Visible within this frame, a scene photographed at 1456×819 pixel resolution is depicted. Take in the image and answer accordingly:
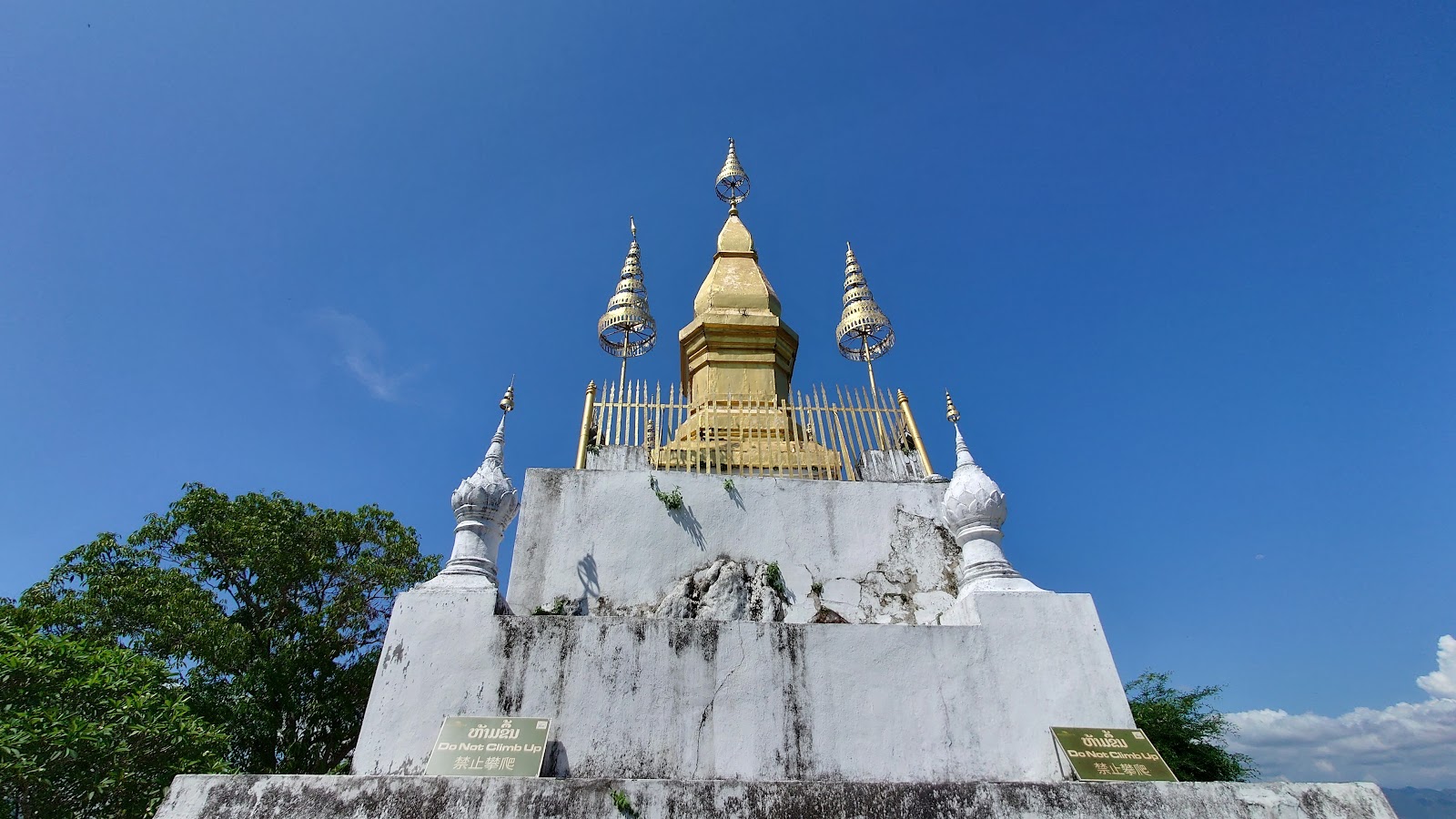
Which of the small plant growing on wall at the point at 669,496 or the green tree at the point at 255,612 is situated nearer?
the small plant growing on wall at the point at 669,496

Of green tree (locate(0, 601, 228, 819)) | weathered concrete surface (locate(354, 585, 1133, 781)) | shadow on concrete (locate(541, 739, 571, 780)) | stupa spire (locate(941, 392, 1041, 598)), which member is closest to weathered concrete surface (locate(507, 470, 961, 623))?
stupa spire (locate(941, 392, 1041, 598))

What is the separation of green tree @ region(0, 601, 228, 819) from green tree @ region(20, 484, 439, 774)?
3.58 meters

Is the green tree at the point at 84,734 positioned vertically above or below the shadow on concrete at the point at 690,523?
below

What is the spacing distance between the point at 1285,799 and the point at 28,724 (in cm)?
966

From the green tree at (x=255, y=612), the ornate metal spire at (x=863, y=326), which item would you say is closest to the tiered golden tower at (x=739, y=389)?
the ornate metal spire at (x=863, y=326)

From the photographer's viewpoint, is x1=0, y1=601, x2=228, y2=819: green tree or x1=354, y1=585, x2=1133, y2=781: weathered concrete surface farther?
x1=0, y1=601, x2=228, y2=819: green tree

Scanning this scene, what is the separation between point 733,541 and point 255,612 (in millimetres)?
10035

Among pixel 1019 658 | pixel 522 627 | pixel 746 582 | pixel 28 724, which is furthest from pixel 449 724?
pixel 1019 658

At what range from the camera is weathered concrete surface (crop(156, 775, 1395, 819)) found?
4312mm

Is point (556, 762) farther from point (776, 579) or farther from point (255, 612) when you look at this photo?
point (255, 612)

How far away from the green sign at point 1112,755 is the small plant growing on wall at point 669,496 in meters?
3.84

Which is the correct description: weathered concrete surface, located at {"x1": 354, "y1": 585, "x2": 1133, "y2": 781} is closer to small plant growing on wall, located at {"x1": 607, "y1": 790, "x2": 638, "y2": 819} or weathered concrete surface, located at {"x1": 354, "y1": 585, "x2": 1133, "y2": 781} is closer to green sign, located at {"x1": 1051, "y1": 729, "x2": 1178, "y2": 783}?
green sign, located at {"x1": 1051, "y1": 729, "x2": 1178, "y2": 783}

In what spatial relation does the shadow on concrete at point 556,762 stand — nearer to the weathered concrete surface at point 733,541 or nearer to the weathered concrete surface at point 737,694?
the weathered concrete surface at point 737,694

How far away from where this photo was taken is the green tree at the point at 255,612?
36.2 ft
